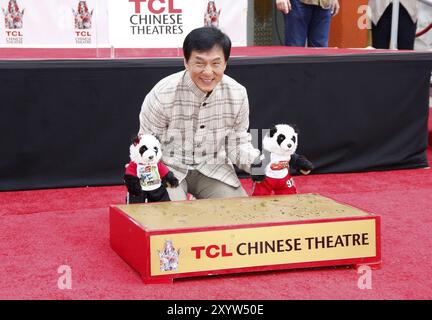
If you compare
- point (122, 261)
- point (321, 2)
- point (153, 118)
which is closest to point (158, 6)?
point (153, 118)

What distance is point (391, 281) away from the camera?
2754mm

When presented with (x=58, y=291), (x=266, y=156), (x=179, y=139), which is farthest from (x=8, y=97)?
(x=58, y=291)

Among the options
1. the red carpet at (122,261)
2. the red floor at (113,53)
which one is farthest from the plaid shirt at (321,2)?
the red carpet at (122,261)

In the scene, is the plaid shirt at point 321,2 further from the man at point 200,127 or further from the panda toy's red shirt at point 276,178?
the panda toy's red shirt at point 276,178

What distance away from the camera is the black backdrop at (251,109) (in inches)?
163

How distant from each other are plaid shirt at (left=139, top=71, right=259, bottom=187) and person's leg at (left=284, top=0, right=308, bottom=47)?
242 cm

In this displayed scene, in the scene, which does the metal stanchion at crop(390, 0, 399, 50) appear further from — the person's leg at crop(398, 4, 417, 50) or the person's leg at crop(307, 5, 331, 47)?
the person's leg at crop(307, 5, 331, 47)

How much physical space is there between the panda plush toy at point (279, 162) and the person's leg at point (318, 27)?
261 centimetres

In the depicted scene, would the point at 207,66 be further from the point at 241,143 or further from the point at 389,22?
the point at 389,22

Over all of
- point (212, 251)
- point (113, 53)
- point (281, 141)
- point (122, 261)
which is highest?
point (113, 53)

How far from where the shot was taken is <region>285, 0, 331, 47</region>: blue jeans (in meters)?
5.64

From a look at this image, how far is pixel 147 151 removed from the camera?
10.2ft

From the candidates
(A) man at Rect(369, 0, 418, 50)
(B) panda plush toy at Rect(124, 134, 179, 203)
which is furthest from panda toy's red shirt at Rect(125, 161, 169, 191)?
(A) man at Rect(369, 0, 418, 50)

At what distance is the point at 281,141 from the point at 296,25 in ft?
8.80
